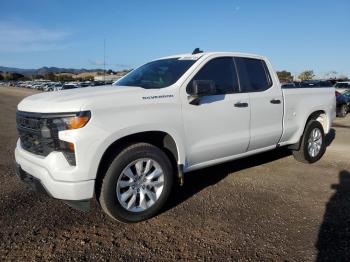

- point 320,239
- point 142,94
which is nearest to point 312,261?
point 320,239

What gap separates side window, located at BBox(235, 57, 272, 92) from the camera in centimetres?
Answer: 530

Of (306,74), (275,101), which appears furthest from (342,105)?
(306,74)

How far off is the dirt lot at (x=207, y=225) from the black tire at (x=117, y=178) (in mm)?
128

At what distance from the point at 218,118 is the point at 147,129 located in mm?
1111

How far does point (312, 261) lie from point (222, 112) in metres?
2.13

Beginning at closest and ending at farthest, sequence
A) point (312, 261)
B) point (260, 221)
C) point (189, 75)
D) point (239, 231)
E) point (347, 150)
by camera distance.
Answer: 1. point (312, 261)
2. point (239, 231)
3. point (260, 221)
4. point (189, 75)
5. point (347, 150)

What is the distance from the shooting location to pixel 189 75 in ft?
15.0

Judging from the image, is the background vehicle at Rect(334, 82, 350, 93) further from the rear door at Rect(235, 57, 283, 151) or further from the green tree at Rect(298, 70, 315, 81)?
the green tree at Rect(298, 70, 315, 81)

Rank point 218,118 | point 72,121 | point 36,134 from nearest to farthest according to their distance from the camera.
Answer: point 72,121
point 36,134
point 218,118

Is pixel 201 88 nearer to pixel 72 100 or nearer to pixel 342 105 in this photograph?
pixel 72 100

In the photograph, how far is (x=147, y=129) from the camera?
405 cm

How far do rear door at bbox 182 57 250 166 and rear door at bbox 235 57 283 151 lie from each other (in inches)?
5.4

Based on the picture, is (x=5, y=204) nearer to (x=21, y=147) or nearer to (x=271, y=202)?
(x=21, y=147)

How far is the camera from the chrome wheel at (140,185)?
13.0ft
